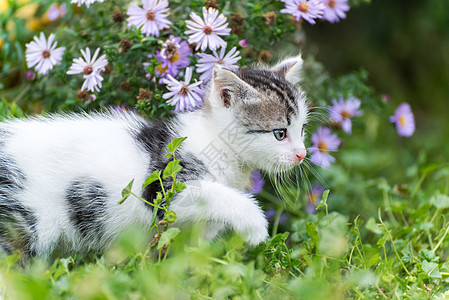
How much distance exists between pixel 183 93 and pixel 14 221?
0.78 meters

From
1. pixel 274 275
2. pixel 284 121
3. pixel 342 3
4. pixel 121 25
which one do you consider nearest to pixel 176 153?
pixel 284 121

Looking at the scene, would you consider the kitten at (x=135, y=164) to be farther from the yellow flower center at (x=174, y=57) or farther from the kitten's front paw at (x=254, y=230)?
the yellow flower center at (x=174, y=57)

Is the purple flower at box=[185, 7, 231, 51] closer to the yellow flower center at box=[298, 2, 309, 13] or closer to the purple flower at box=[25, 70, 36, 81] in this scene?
the yellow flower center at box=[298, 2, 309, 13]

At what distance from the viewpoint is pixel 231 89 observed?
6.00ft

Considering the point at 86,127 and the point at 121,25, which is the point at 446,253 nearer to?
the point at 86,127

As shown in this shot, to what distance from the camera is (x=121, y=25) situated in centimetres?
236

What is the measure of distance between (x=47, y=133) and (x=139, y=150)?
34 cm

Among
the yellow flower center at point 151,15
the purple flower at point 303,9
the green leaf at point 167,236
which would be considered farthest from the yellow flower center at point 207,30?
the green leaf at point 167,236

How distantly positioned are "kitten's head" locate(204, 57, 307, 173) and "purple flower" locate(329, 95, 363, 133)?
713mm

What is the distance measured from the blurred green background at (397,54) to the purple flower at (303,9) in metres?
1.86

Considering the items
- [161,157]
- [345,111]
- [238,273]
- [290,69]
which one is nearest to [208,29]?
[290,69]

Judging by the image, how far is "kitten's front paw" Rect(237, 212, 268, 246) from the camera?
168 centimetres

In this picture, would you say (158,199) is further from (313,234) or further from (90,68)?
(90,68)

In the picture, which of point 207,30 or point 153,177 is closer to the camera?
point 153,177
